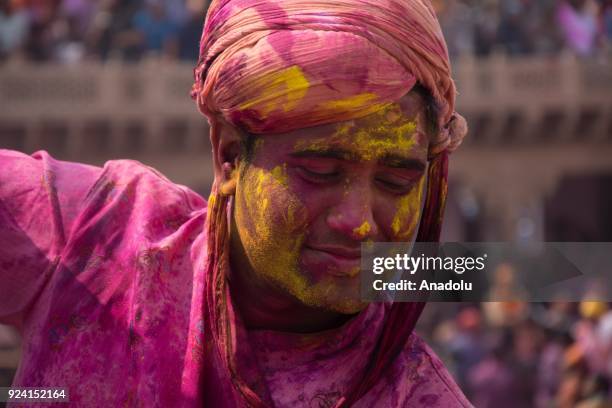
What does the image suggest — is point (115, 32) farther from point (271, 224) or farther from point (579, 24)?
point (271, 224)

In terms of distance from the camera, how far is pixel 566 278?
9.20 ft

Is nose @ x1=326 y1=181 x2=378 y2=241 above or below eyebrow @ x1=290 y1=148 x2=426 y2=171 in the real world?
below

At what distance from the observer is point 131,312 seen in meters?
2.63

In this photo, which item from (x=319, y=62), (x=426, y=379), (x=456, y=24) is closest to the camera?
(x=319, y=62)

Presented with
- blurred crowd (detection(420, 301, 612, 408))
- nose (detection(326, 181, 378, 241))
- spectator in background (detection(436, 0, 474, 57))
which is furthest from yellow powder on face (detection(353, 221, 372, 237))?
spectator in background (detection(436, 0, 474, 57))

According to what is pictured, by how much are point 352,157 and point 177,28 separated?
14588 millimetres

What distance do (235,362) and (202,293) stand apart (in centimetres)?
15

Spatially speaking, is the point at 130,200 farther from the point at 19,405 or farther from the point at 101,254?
the point at 19,405

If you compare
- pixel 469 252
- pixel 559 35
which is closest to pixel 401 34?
pixel 469 252

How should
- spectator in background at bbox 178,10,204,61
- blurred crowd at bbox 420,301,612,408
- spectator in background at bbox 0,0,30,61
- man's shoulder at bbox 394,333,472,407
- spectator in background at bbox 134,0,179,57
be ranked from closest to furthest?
man's shoulder at bbox 394,333,472,407 → blurred crowd at bbox 420,301,612,408 → spectator in background at bbox 0,0,30,61 → spectator in background at bbox 178,10,204,61 → spectator in background at bbox 134,0,179,57

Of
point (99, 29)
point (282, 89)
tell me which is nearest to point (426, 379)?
point (282, 89)

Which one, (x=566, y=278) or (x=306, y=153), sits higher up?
(x=306, y=153)

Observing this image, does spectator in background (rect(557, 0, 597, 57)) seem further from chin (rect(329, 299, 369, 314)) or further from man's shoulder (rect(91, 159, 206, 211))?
chin (rect(329, 299, 369, 314))

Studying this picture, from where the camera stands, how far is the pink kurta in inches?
102
